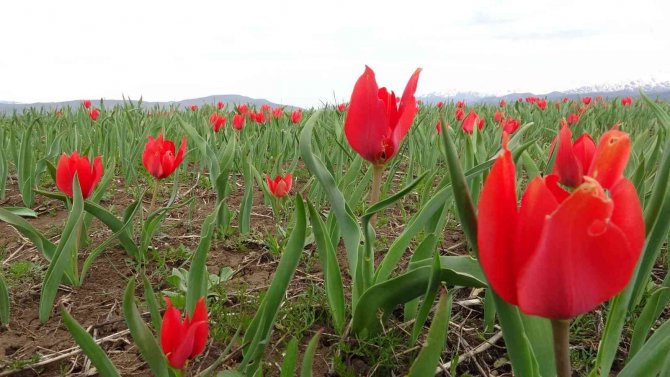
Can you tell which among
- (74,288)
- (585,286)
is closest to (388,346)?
(585,286)

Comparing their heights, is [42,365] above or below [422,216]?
below

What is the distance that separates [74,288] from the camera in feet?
5.62

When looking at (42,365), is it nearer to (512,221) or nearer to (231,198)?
(512,221)

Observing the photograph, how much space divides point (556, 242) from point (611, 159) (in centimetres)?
21

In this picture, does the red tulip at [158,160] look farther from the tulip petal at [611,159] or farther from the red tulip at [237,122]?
the red tulip at [237,122]

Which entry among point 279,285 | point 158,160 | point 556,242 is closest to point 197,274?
point 279,285

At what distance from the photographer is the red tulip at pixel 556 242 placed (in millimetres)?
499

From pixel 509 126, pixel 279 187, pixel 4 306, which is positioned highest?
pixel 509 126

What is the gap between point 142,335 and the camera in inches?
36.8

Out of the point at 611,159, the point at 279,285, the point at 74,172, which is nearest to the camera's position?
the point at 611,159

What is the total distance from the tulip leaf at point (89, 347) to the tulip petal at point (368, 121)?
0.79 m

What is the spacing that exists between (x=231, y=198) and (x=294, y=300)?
138 cm

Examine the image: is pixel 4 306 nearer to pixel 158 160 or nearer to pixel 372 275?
pixel 158 160

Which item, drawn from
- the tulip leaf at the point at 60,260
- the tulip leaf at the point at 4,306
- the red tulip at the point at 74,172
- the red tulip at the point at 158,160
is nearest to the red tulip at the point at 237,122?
the red tulip at the point at 158,160
